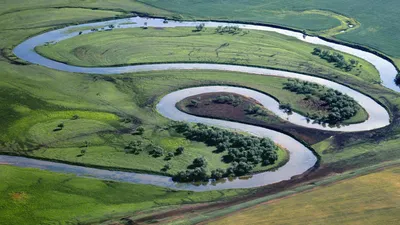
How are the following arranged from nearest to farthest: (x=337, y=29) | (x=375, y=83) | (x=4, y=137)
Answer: (x=4, y=137) < (x=375, y=83) < (x=337, y=29)

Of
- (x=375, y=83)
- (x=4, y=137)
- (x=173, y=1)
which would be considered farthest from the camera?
(x=173, y=1)

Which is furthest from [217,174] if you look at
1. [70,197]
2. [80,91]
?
[80,91]

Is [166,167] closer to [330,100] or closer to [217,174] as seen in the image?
[217,174]

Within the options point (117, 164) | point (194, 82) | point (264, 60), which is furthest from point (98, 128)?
point (264, 60)

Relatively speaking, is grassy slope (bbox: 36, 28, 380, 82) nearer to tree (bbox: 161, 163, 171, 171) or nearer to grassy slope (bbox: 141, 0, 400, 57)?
grassy slope (bbox: 141, 0, 400, 57)

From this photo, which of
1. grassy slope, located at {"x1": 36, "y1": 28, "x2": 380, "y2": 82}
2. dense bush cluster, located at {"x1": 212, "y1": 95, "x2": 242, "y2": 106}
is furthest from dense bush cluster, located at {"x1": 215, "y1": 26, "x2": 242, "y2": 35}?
dense bush cluster, located at {"x1": 212, "y1": 95, "x2": 242, "y2": 106}

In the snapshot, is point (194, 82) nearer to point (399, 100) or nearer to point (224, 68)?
point (224, 68)

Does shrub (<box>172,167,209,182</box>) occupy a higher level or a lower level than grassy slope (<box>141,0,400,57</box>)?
lower
